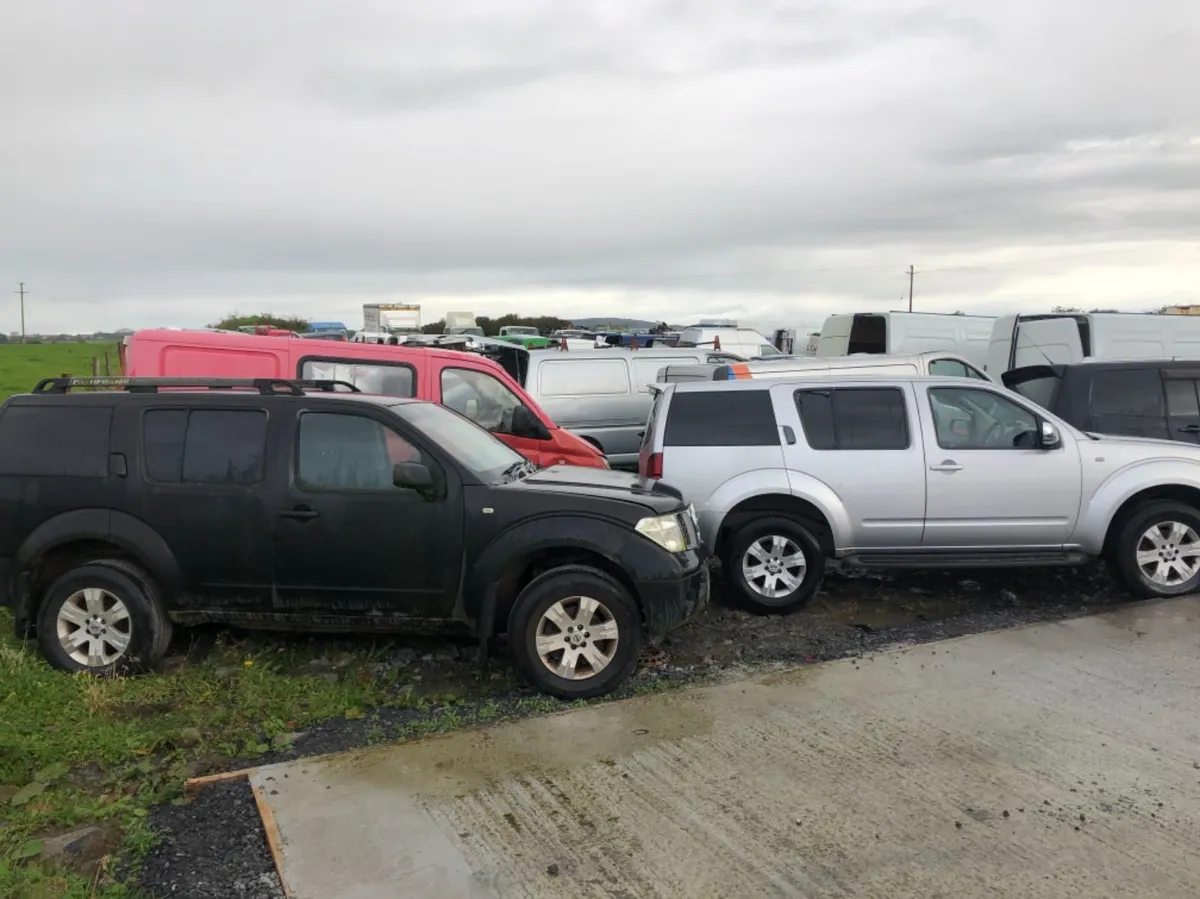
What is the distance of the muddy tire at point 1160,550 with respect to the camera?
7.06m

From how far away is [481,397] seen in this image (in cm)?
922

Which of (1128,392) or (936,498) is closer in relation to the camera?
(936,498)

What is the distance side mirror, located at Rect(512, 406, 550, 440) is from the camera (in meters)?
9.09

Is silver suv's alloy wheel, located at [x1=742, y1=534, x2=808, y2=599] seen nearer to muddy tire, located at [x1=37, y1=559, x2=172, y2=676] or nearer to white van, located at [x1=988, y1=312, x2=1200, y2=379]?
muddy tire, located at [x1=37, y1=559, x2=172, y2=676]

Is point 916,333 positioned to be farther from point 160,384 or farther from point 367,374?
point 160,384

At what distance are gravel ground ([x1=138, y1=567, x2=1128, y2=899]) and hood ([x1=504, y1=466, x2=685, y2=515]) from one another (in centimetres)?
102

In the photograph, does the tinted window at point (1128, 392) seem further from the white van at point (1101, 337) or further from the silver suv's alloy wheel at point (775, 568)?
the white van at point (1101, 337)

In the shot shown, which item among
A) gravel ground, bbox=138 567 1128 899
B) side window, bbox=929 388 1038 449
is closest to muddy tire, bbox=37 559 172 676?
gravel ground, bbox=138 567 1128 899

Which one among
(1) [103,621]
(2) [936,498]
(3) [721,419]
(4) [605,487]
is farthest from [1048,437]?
(1) [103,621]

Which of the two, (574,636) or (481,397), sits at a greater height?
(481,397)

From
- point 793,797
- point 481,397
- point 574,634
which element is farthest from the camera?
point 481,397

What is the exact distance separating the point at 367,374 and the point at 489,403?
3.93 ft

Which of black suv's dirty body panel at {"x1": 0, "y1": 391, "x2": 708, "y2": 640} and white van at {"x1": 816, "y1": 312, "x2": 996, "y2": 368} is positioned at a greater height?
white van at {"x1": 816, "y1": 312, "x2": 996, "y2": 368}

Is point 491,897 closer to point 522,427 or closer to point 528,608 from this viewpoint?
point 528,608
